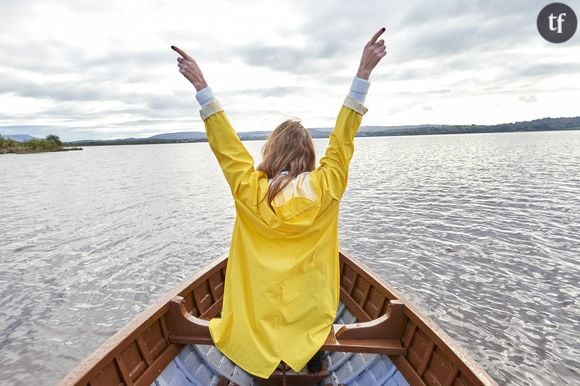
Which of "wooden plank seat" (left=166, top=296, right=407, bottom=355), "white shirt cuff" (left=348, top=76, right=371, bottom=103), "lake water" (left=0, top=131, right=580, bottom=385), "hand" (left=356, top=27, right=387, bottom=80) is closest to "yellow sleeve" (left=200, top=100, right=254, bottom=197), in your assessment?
"white shirt cuff" (left=348, top=76, right=371, bottom=103)

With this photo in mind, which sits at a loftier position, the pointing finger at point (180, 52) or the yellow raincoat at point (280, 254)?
the pointing finger at point (180, 52)

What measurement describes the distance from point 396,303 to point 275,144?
111 inches

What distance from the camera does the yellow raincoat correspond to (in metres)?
2.59

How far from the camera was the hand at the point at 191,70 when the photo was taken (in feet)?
8.59

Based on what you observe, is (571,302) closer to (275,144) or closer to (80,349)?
(275,144)

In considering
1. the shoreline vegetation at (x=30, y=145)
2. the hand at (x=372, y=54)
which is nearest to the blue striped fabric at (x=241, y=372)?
the hand at (x=372, y=54)

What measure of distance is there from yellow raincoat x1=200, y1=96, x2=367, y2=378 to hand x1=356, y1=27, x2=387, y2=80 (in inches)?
9.1

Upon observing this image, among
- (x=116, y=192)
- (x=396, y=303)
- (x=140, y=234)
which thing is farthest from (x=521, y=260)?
(x=116, y=192)

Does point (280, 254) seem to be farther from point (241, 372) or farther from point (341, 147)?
point (241, 372)

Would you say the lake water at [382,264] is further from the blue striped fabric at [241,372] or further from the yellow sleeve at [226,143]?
the yellow sleeve at [226,143]

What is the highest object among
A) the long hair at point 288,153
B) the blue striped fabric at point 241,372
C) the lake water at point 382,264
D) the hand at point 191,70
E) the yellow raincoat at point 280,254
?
the hand at point 191,70

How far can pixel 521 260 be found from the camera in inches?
492

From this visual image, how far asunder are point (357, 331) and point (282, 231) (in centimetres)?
225

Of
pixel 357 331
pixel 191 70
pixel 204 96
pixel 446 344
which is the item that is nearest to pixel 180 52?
pixel 191 70
